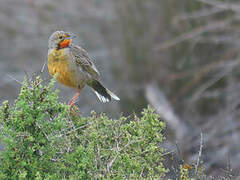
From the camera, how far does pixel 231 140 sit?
11.4 m

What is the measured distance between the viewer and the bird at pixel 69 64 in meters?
5.84

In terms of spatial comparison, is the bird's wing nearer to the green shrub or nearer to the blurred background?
→ the green shrub

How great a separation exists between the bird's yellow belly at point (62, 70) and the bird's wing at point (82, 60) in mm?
156

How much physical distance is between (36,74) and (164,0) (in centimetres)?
986

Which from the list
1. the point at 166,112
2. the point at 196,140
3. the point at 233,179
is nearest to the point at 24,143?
the point at 233,179

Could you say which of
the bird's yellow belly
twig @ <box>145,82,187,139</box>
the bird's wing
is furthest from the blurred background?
the bird's yellow belly

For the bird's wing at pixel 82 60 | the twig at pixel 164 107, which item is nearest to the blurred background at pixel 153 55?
the twig at pixel 164 107

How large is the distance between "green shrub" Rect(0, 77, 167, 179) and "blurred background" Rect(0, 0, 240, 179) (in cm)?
685

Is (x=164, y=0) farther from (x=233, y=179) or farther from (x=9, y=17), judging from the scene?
(x=233, y=179)

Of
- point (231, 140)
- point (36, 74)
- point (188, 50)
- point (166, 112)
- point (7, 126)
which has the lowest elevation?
point (7, 126)

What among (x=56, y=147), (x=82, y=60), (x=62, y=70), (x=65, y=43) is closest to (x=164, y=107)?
(x=82, y=60)

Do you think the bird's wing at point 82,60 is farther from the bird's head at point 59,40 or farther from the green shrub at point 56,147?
the green shrub at point 56,147

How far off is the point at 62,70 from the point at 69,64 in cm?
13

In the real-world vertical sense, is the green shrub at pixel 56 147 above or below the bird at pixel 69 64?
below
